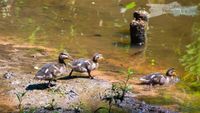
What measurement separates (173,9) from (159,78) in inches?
317

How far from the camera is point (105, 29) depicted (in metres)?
Result: 14.7

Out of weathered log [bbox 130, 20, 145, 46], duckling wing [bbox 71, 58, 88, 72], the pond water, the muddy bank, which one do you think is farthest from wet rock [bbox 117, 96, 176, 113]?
weathered log [bbox 130, 20, 145, 46]

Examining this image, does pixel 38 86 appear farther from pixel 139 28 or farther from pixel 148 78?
pixel 139 28

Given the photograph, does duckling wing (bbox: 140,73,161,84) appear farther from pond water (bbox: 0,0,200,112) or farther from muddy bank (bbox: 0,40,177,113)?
pond water (bbox: 0,0,200,112)

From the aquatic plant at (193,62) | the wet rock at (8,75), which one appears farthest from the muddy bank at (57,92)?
the aquatic plant at (193,62)

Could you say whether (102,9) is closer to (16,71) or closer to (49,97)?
(16,71)

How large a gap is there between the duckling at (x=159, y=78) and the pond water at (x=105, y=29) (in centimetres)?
94

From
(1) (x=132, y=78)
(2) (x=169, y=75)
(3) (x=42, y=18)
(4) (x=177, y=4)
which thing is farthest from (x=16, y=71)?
(4) (x=177, y=4)

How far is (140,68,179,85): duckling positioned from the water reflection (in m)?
6.58

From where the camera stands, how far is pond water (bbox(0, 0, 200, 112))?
12.2 meters

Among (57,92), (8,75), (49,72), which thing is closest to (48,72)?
(49,72)

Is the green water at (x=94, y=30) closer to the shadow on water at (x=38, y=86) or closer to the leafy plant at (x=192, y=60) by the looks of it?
the leafy plant at (x=192, y=60)

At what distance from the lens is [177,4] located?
18.3 meters

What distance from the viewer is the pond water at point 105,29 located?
12188 millimetres
